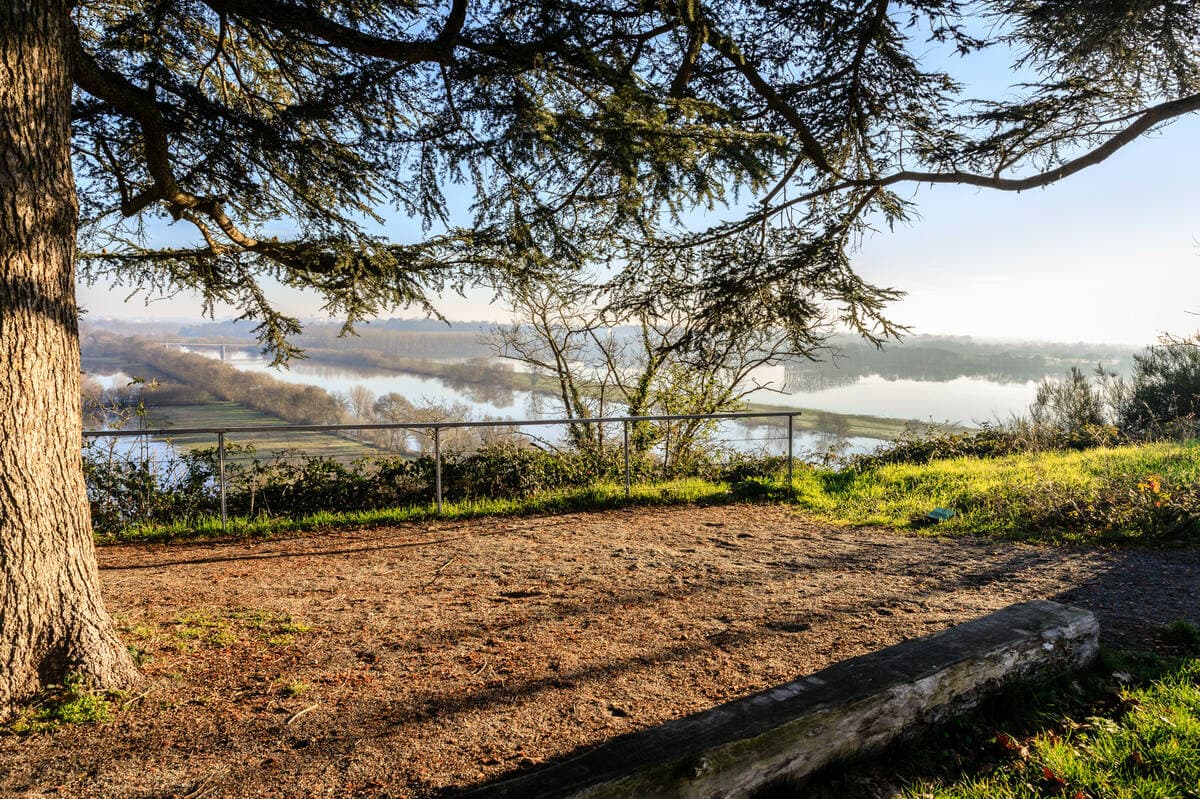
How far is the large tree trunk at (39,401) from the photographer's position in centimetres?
280

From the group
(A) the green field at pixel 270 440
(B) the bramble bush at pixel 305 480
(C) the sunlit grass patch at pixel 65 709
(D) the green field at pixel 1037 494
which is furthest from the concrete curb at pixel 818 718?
(A) the green field at pixel 270 440

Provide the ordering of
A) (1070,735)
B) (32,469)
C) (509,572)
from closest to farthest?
(1070,735), (32,469), (509,572)

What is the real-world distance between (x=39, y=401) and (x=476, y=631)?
2.44 m

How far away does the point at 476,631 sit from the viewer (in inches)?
150

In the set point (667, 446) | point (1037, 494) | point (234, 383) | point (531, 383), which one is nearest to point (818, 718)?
point (1037, 494)

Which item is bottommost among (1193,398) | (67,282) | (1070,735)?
(1070,735)

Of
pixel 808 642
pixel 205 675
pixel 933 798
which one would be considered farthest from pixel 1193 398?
pixel 205 675

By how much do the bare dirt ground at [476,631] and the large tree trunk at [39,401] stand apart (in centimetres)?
36

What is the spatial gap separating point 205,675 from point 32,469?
125 centimetres

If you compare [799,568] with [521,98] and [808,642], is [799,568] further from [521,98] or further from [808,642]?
[521,98]

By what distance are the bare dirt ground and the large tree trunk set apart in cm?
36

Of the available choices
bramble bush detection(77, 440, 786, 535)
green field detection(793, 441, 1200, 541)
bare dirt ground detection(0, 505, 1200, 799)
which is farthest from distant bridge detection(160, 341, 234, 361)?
green field detection(793, 441, 1200, 541)

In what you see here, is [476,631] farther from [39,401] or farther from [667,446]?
[667,446]

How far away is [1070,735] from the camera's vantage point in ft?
8.73
